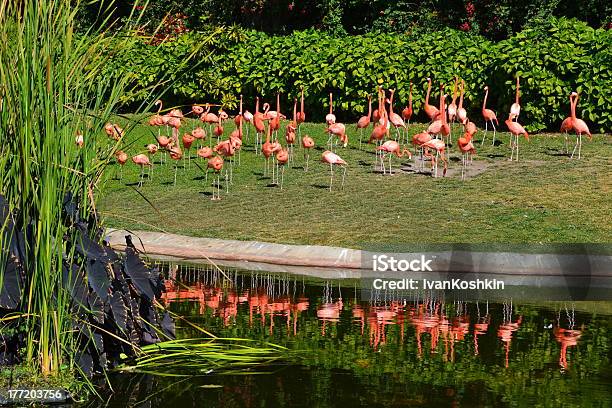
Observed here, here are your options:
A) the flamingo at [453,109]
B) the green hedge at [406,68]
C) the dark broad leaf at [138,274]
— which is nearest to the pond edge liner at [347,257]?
the dark broad leaf at [138,274]

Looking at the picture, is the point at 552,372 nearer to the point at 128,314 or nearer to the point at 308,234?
the point at 128,314

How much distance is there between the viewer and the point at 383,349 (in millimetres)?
8492

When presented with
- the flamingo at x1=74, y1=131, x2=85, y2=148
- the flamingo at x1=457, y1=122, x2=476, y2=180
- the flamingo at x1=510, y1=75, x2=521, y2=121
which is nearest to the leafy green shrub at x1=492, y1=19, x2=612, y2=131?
the flamingo at x1=510, y1=75, x2=521, y2=121

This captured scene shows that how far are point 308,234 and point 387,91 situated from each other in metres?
8.74

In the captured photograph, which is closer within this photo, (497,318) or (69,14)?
(69,14)

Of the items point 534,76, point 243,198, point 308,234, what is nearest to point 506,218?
point 308,234

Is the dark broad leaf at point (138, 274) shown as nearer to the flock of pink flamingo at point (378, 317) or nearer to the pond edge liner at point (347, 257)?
the flock of pink flamingo at point (378, 317)

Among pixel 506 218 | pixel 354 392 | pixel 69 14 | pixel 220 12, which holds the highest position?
pixel 220 12

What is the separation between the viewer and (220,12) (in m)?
31.0

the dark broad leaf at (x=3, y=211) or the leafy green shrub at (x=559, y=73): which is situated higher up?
the leafy green shrub at (x=559, y=73)

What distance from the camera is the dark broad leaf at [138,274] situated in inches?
303

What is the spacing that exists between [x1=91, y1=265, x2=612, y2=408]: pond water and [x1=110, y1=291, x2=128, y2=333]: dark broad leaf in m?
0.37

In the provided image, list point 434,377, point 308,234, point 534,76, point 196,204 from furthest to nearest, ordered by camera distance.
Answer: point 534,76 → point 196,204 → point 308,234 → point 434,377

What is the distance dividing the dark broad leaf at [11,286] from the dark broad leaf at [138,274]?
0.96 metres
